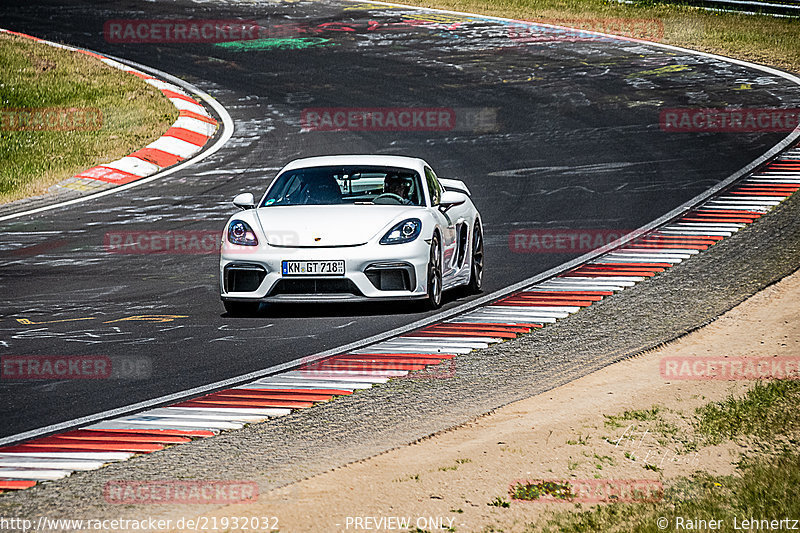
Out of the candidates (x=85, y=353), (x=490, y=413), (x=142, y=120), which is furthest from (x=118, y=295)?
(x=142, y=120)

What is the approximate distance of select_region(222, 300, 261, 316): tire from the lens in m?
10.5

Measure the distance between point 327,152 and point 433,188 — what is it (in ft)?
24.8

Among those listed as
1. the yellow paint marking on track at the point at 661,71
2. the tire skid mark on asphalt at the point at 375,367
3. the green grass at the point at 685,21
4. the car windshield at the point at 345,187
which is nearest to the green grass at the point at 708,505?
the tire skid mark on asphalt at the point at 375,367

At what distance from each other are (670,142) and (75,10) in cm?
2017

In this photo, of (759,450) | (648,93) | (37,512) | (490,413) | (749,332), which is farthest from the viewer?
(648,93)

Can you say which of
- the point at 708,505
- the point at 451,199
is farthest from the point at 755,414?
the point at 451,199

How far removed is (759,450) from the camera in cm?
708

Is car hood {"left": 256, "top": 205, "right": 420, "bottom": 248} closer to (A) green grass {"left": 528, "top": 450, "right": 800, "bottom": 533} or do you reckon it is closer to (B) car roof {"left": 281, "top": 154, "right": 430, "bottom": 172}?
(B) car roof {"left": 281, "top": 154, "right": 430, "bottom": 172}

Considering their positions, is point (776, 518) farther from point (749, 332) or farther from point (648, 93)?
point (648, 93)

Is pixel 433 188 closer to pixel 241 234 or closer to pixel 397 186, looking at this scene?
pixel 397 186

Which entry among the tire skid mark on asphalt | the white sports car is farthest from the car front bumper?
the tire skid mark on asphalt

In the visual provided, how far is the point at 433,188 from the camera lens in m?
11.6

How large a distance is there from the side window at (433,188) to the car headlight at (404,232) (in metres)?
0.80

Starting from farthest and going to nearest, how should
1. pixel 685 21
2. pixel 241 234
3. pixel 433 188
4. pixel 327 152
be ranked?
pixel 685 21 → pixel 327 152 → pixel 433 188 → pixel 241 234
